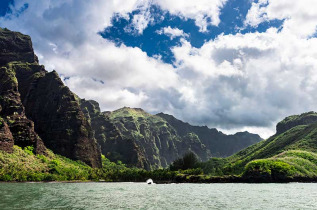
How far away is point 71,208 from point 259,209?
40686mm

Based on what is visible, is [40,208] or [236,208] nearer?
[40,208]

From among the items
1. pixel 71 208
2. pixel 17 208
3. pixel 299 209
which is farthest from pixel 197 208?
pixel 17 208

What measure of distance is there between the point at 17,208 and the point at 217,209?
41.1m

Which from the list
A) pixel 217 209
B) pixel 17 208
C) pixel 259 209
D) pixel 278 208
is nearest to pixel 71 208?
pixel 17 208

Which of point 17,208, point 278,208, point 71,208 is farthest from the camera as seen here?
point 278,208

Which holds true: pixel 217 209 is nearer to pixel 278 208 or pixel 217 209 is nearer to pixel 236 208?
pixel 236 208

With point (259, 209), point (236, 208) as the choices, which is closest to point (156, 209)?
point (236, 208)

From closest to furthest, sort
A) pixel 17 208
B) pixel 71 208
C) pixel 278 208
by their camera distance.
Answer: pixel 17 208
pixel 71 208
pixel 278 208

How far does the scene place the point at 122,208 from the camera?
209 ft

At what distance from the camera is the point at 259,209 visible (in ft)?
202

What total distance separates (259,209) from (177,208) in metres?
17.9

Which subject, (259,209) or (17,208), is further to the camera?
(259,209)

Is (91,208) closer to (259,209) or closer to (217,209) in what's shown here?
(217,209)

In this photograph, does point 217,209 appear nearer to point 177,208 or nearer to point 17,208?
point 177,208
